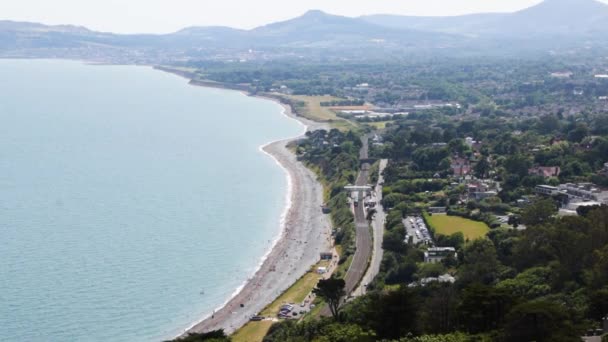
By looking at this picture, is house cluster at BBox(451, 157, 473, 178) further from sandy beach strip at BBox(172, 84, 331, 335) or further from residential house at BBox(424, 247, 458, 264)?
residential house at BBox(424, 247, 458, 264)

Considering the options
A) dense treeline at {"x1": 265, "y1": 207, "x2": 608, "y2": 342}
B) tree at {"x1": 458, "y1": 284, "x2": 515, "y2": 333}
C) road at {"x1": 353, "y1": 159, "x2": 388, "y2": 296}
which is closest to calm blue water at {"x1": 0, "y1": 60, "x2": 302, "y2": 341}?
road at {"x1": 353, "y1": 159, "x2": 388, "y2": 296}

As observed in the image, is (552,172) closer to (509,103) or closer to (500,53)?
(509,103)

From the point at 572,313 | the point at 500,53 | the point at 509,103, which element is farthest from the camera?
the point at 500,53

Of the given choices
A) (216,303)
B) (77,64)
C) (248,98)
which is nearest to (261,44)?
(77,64)

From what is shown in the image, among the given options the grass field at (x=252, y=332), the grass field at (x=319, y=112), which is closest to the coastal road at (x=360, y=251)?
the grass field at (x=252, y=332)

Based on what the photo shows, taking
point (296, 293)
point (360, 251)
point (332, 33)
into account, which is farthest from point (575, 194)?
point (332, 33)

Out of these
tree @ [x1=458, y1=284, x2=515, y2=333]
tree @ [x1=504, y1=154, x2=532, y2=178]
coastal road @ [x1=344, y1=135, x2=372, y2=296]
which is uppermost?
tree @ [x1=458, y1=284, x2=515, y2=333]
